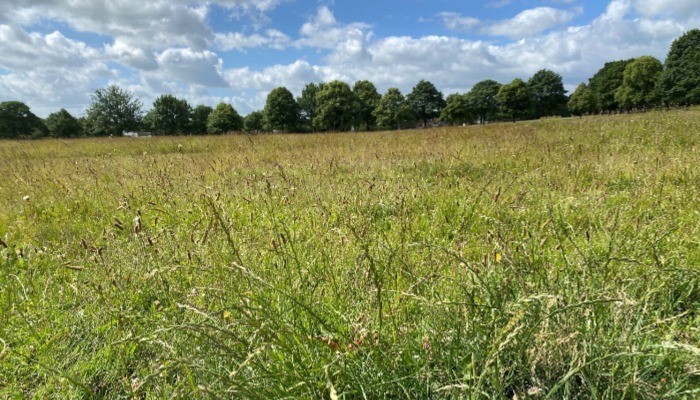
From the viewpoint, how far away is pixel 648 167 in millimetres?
4926

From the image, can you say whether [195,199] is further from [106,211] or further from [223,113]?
[223,113]

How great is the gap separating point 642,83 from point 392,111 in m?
38.6

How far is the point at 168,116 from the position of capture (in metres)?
63.5

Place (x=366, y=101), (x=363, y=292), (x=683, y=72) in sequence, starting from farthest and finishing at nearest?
(x=366, y=101)
(x=683, y=72)
(x=363, y=292)

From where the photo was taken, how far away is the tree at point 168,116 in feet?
204

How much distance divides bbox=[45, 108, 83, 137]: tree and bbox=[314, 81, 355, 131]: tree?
52.3 meters

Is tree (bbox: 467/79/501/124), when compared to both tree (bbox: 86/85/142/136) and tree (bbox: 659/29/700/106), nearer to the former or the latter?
tree (bbox: 659/29/700/106)

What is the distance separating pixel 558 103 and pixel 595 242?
8243 centimetres

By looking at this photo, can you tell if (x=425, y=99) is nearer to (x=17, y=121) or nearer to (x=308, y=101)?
(x=308, y=101)

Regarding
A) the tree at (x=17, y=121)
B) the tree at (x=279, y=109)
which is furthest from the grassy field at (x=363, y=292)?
the tree at (x=17, y=121)

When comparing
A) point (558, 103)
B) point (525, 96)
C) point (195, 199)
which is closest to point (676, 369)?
point (195, 199)

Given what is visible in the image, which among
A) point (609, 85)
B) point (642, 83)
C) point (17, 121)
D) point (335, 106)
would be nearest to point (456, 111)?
point (609, 85)

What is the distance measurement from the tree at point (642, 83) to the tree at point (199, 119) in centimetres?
7512

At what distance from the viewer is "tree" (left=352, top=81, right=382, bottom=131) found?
65375mm
